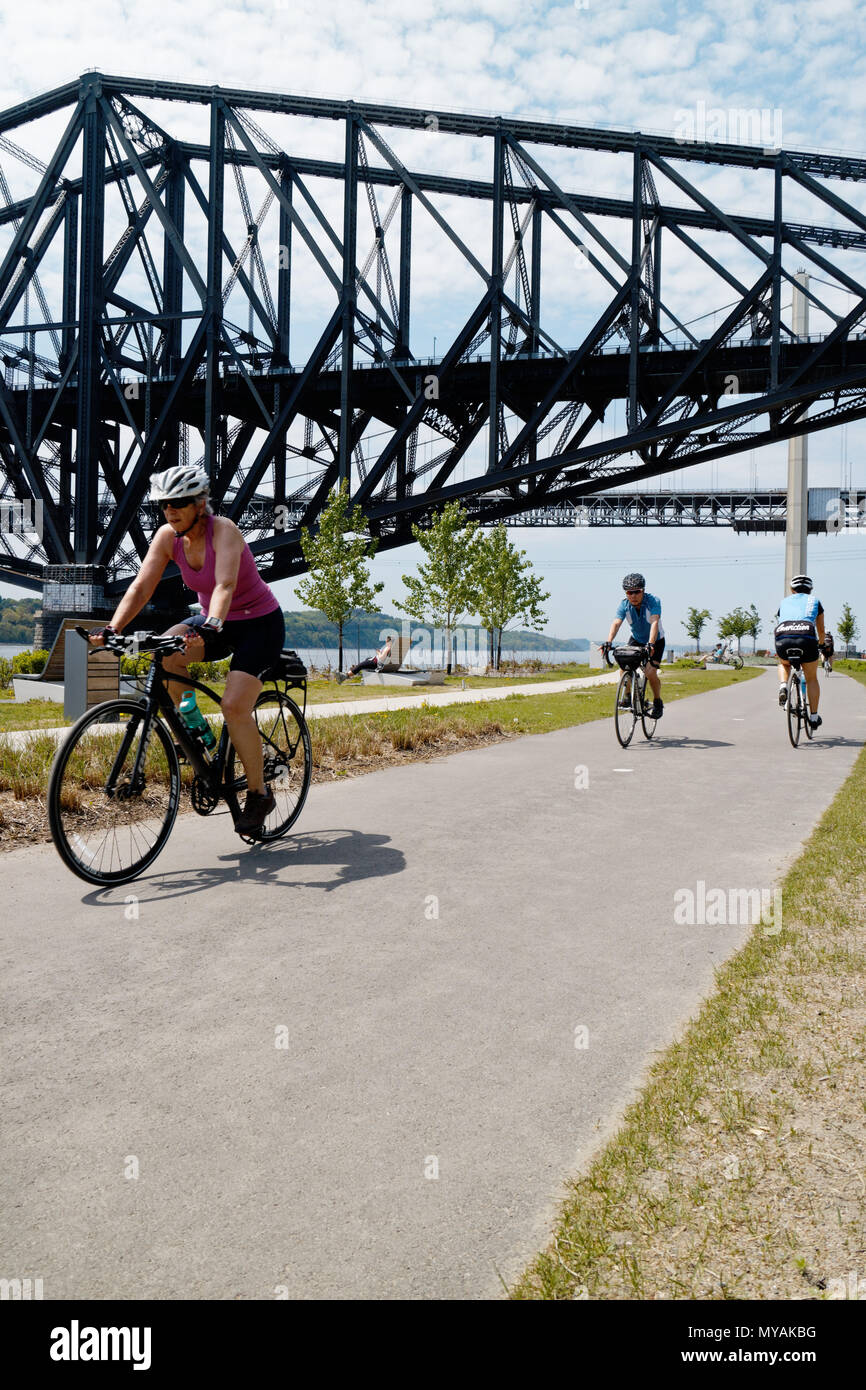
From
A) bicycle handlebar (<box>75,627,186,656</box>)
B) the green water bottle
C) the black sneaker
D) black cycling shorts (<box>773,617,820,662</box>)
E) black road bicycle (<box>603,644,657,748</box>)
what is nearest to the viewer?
bicycle handlebar (<box>75,627,186,656</box>)

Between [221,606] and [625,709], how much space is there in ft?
27.0

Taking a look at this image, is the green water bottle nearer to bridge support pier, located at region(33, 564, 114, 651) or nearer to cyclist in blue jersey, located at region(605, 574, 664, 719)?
cyclist in blue jersey, located at region(605, 574, 664, 719)

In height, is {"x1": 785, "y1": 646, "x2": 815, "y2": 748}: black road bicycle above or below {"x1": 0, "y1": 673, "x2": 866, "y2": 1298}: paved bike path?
above

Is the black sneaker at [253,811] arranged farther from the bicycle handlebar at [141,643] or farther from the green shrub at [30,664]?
the green shrub at [30,664]

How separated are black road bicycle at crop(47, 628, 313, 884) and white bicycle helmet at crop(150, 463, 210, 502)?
30.1 inches

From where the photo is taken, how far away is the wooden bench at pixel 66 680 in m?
12.6

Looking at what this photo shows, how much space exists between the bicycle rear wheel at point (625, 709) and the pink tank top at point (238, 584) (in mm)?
7302

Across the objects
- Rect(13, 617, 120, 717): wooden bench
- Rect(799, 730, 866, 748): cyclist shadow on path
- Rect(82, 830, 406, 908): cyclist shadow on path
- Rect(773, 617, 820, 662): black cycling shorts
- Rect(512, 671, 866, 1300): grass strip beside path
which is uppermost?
Rect(773, 617, 820, 662): black cycling shorts

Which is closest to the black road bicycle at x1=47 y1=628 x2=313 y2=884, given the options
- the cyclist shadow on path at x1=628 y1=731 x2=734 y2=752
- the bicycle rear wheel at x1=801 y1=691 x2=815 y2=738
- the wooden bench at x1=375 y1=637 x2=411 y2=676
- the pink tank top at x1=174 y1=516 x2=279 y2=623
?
the pink tank top at x1=174 y1=516 x2=279 y2=623

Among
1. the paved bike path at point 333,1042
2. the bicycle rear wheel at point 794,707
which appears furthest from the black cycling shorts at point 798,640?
the paved bike path at point 333,1042

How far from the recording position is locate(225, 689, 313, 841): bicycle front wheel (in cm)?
587

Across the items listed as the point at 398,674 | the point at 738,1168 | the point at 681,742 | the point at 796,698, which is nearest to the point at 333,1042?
the point at 738,1168

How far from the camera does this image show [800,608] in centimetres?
1284
